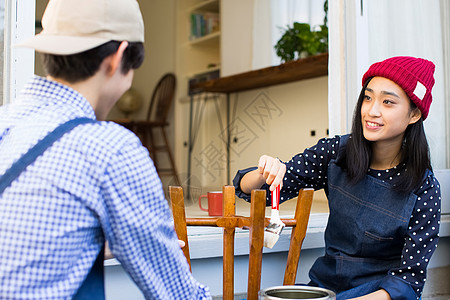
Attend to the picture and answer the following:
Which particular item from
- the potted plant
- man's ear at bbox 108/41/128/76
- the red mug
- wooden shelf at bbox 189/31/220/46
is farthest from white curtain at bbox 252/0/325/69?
man's ear at bbox 108/41/128/76

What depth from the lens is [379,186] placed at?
1.44m

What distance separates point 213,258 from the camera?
5.35 feet

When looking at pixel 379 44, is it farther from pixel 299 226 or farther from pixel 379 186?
pixel 299 226

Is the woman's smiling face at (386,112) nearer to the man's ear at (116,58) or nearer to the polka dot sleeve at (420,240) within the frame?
the polka dot sleeve at (420,240)

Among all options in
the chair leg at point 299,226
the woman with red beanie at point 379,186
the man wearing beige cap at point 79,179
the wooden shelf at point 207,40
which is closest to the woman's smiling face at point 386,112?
the woman with red beanie at point 379,186

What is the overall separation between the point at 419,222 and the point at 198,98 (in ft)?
10.8

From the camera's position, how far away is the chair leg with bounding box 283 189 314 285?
1.21 meters

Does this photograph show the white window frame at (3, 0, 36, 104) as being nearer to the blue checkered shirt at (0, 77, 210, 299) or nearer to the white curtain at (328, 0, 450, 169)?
the blue checkered shirt at (0, 77, 210, 299)

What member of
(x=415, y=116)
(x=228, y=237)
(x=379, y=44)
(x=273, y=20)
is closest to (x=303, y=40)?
(x=273, y=20)

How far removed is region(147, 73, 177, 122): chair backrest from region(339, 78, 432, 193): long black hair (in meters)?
3.41

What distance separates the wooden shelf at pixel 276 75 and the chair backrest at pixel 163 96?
115cm

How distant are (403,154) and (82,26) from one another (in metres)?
1.01

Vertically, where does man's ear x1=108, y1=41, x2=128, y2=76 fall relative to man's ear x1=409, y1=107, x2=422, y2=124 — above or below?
above

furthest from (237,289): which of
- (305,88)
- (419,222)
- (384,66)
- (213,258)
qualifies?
(305,88)
